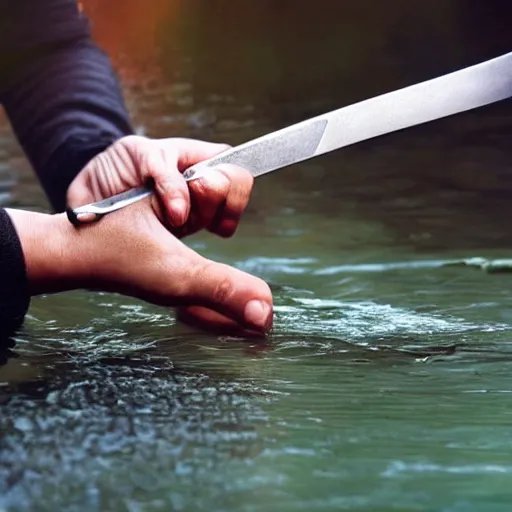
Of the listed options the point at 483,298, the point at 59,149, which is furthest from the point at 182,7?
the point at 483,298

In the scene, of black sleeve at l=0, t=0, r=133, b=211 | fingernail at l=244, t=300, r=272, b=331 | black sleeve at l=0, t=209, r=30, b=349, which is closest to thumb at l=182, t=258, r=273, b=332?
fingernail at l=244, t=300, r=272, b=331

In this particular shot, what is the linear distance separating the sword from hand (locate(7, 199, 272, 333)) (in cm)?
3

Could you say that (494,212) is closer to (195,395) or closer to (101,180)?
(101,180)

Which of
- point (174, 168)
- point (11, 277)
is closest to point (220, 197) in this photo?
point (174, 168)

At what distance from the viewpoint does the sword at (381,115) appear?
0.69 metres

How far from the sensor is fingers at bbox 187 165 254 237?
27.9 inches

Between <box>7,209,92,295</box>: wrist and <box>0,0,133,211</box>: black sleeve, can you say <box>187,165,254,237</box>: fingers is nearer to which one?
<box>7,209,92,295</box>: wrist

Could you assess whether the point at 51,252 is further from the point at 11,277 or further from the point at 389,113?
the point at 389,113

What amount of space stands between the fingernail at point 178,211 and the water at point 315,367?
8 cm

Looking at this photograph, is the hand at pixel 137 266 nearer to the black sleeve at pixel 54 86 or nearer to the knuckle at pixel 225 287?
the knuckle at pixel 225 287

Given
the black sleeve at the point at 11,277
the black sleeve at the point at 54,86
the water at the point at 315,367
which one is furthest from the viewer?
the black sleeve at the point at 54,86

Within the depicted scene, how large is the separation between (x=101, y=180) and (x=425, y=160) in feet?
2.25

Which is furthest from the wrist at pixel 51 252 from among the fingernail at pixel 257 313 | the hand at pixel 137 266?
the fingernail at pixel 257 313

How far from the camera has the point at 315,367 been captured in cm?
61
